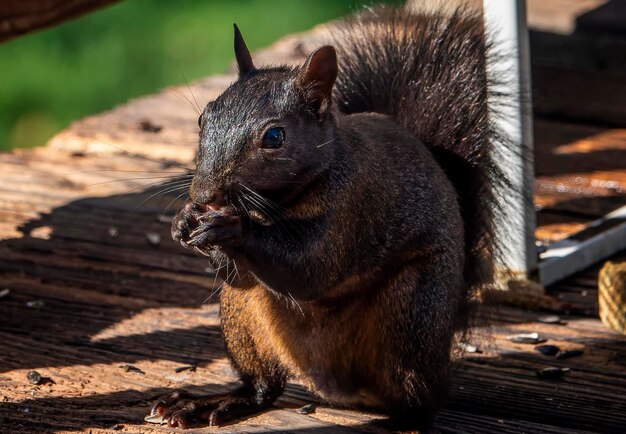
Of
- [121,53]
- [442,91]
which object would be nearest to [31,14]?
[442,91]

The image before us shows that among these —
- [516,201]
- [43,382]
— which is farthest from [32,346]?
[516,201]

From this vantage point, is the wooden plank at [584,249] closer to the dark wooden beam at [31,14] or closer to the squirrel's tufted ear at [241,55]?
the squirrel's tufted ear at [241,55]

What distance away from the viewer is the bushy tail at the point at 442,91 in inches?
122

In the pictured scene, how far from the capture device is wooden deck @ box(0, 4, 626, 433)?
2934 millimetres

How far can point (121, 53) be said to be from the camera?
23.7ft

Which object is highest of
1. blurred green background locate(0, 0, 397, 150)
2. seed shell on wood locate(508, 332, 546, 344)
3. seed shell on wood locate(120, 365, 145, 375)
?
blurred green background locate(0, 0, 397, 150)

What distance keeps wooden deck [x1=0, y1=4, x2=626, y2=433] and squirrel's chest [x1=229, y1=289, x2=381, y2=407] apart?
4.4 inches

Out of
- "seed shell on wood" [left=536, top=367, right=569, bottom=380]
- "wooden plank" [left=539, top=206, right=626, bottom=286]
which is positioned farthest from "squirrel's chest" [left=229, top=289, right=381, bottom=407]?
"wooden plank" [left=539, top=206, right=626, bottom=286]

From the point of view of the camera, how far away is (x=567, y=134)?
195 inches

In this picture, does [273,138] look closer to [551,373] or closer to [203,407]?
[203,407]

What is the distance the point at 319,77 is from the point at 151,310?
118cm

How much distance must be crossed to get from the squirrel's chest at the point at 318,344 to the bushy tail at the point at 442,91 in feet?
1.36

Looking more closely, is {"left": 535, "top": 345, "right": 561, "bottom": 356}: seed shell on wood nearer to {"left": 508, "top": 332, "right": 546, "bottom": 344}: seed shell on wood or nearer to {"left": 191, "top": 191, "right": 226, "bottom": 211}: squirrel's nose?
{"left": 508, "top": 332, "right": 546, "bottom": 344}: seed shell on wood

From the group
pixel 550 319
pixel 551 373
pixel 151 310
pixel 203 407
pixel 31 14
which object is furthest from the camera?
pixel 151 310
